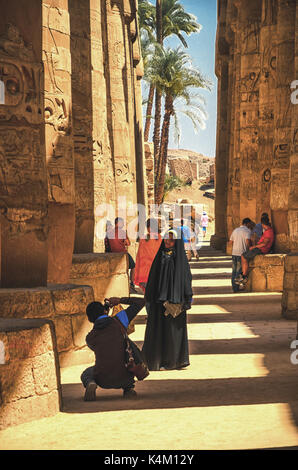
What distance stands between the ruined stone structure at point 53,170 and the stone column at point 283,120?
3191 millimetres

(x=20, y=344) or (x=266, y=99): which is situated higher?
(x=266, y=99)

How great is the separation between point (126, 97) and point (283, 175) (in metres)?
7.67

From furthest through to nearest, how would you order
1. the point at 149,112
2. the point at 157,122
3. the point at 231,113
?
the point at 149,112, the point at 157,122, the point at 231,113

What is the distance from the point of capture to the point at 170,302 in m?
7.42

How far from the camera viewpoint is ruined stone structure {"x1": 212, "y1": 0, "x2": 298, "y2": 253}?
13047 mm

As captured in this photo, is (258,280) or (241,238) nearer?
(241,238)

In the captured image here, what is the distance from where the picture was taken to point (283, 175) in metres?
13.1

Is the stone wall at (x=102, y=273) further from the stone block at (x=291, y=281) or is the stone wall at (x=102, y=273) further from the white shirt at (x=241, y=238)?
the white shirt at (x=241, y=238)

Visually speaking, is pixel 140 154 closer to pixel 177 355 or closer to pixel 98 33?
pixel 98 33

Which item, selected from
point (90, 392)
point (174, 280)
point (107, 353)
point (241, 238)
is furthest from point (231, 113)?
point (90, 392)

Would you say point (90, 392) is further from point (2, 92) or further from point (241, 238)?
point (241, 238)

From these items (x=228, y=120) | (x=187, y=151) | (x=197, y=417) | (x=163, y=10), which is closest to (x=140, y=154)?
(x=228, y=120)

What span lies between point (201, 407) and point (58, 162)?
4108 mm

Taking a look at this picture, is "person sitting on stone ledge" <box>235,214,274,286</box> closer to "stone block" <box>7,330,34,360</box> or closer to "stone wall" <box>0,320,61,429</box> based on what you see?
"stone wall" <box>0,320,61,429</box>
